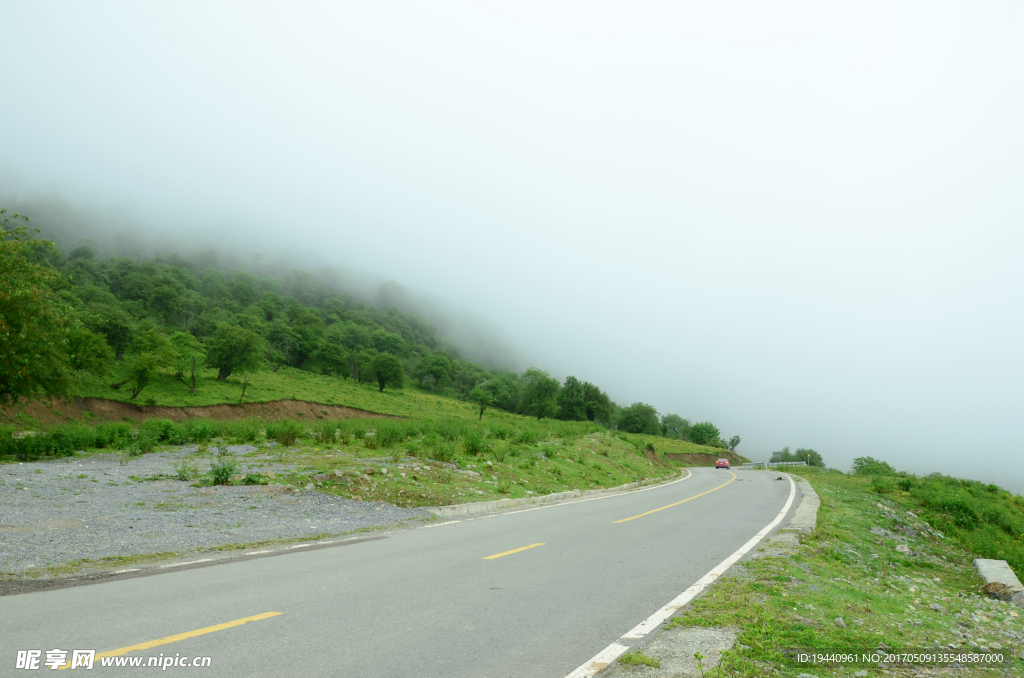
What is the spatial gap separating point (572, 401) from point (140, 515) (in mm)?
103521

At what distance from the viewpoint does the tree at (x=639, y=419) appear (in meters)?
137

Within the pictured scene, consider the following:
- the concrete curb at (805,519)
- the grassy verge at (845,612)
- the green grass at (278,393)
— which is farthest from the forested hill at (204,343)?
the concrete curb at (805,519)

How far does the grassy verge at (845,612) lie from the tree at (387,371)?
9095 cm

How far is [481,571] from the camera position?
810 cm

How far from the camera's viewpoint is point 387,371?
321ft

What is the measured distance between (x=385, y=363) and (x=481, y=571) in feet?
306

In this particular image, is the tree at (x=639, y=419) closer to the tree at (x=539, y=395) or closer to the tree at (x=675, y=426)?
the tree at (x=675, y=426)

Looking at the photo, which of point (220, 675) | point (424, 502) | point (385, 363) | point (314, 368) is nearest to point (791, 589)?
point (220, 675)

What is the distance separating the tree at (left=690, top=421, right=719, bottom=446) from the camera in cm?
15625

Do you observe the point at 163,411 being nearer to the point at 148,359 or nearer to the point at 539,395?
the point at 148,359

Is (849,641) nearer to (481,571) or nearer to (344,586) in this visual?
(481,571)

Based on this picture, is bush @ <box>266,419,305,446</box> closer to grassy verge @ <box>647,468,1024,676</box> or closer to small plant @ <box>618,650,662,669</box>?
grassy verge @ <box>647,468,1024,676</box>

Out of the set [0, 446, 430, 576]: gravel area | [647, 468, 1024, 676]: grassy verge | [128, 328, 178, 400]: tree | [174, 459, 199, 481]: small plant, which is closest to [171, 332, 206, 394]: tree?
[128, 328, 178, 400]: tree

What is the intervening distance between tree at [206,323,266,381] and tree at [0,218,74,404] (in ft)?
132
